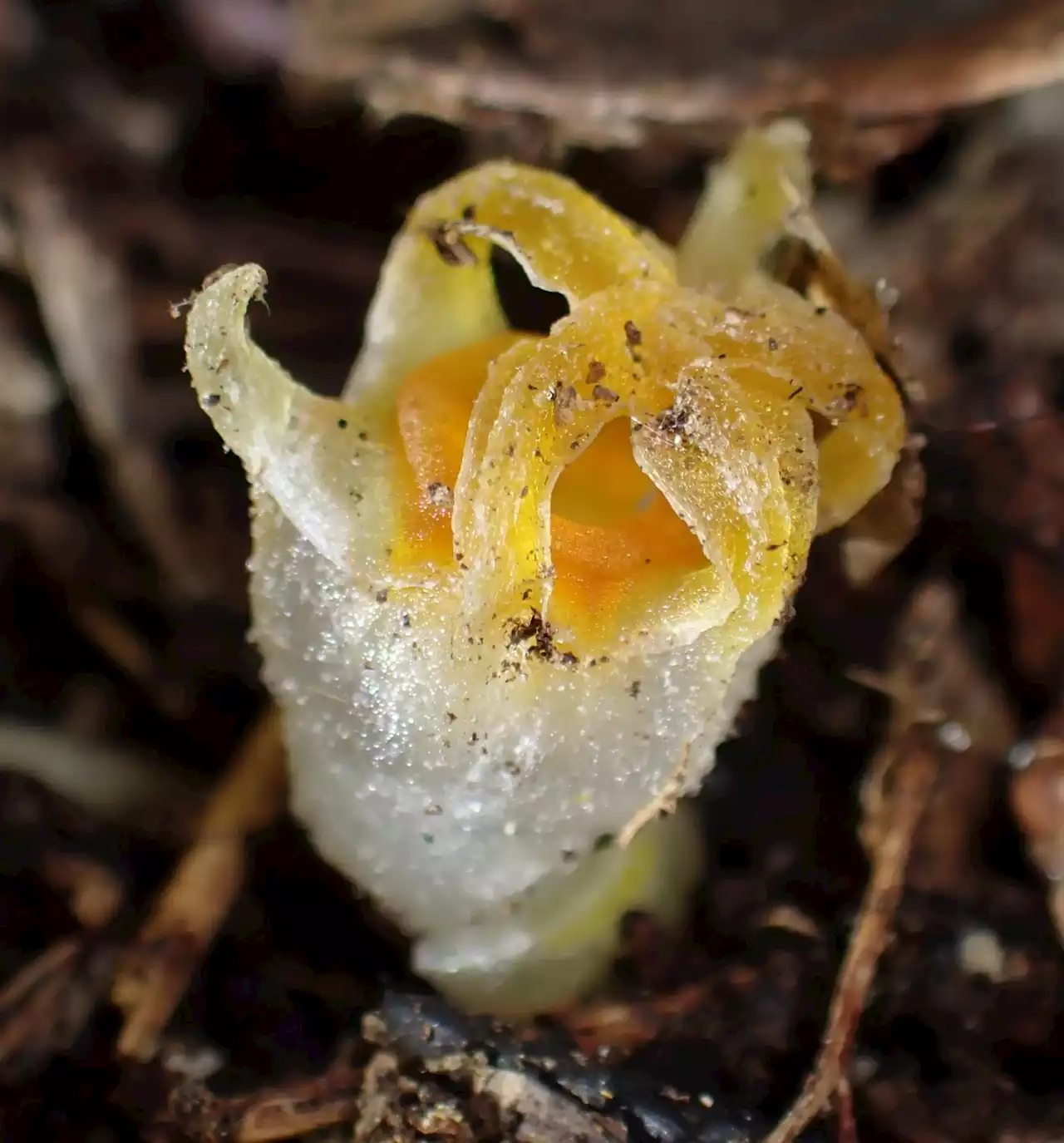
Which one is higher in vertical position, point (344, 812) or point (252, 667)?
point (252, 667)

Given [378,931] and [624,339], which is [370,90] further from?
[378,931]

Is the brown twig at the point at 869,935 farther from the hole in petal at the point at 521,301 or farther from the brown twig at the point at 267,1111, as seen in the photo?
the hole in petal at the point at 521,301

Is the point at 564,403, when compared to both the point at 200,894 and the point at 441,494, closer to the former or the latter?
the point at 441,494

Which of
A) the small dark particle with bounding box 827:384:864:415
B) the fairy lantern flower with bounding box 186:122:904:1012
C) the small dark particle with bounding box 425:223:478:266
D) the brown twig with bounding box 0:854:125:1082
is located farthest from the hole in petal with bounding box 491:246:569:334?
the brown twig with bounding box 0:854:125:1082

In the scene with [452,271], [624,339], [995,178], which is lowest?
[624,339]

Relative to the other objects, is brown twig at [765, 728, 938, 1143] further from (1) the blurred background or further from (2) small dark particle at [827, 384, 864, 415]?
(2) small dark particle at [827, 384, 864, 415]

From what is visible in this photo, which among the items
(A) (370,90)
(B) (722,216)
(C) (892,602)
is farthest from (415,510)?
(A) (370,90)

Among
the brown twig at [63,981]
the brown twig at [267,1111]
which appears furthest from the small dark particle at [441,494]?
the brown twig at [63,981]
